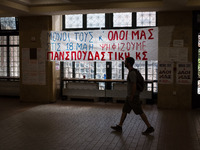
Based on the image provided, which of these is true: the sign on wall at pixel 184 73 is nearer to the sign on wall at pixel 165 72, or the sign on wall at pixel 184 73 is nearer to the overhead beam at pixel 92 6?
the sign on wall at pixel 165 72

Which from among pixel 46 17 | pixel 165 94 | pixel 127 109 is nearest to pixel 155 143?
pixel 127 109

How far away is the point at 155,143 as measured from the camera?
5.55m

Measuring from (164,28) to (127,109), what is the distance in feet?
12.2

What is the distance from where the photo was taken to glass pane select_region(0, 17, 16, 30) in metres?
11.3

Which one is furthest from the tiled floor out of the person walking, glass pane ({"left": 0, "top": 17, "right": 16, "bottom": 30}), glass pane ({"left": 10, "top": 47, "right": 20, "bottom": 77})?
glass pane ({"left": 0, "top": 17, "right": 16, "bottom": 30})

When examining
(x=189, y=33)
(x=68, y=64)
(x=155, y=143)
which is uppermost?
(x=189, y=33)

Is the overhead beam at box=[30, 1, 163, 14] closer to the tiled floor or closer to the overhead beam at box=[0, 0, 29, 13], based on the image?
the overhead beam at box=[0, 0, 29, 13]

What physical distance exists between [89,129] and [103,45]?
3.80 metres

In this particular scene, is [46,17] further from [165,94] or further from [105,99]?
[165,94]

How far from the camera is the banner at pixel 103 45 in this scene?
365 inches

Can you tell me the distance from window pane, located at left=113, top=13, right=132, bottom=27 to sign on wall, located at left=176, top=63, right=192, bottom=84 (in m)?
2.42

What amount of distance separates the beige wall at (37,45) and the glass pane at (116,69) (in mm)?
2113

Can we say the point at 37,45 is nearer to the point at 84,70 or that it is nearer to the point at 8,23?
the point at 84,70

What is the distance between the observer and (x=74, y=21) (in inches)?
425
